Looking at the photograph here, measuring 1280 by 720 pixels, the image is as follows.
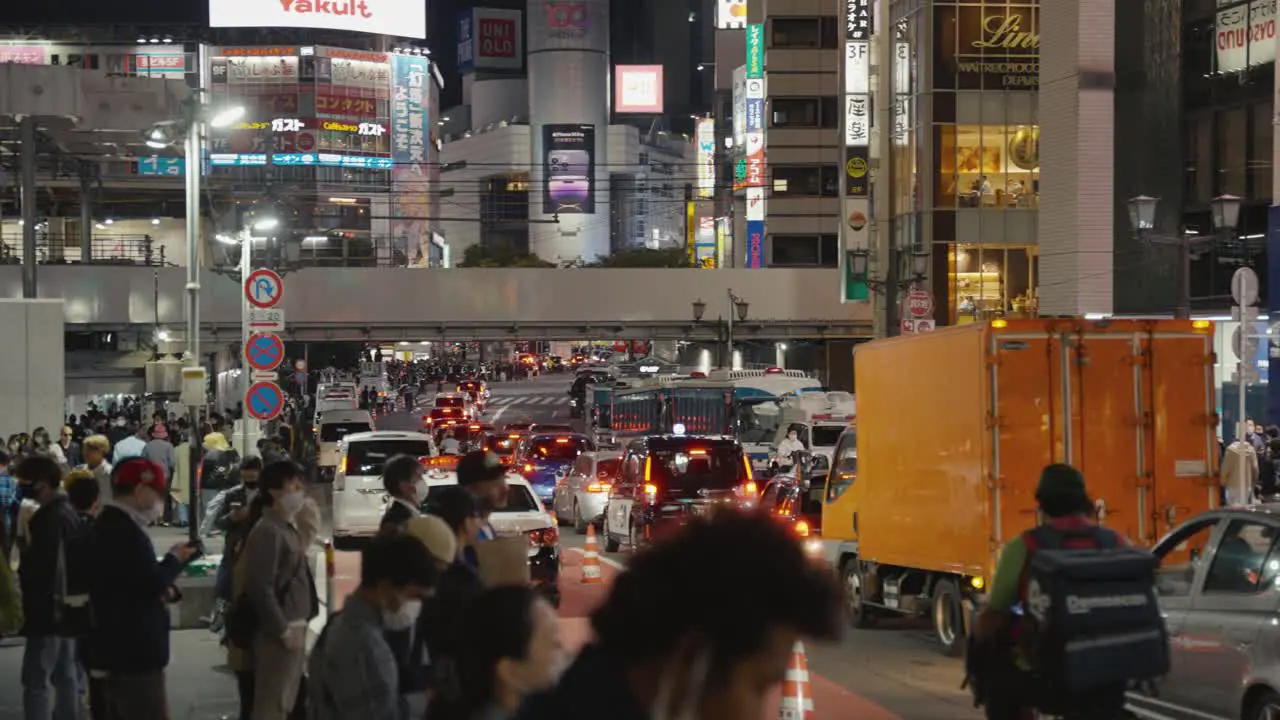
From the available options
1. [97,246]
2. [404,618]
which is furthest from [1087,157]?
[97,246]

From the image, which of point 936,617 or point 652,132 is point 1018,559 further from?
point 652,132

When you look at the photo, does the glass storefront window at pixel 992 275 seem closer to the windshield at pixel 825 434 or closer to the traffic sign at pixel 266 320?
the windshield at pixel 825 434

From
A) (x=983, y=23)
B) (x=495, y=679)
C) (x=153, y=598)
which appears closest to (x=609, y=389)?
(x=983, y=23)

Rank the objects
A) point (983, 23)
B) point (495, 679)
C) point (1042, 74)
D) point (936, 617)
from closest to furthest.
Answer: point (495, 679), point (936, 617), point (1042, 74), point (983, 23)

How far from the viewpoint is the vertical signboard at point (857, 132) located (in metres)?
54.7

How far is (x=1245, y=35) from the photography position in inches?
1400

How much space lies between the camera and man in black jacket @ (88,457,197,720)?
8.05m

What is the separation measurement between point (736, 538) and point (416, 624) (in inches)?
155

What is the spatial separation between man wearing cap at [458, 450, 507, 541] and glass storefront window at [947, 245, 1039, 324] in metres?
44.3

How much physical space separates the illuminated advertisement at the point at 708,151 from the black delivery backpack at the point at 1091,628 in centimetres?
11511

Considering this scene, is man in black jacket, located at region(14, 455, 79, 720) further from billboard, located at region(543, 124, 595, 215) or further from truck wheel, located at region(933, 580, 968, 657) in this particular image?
billboard, located at region(543, 124, 595, 215)

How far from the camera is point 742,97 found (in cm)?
8744

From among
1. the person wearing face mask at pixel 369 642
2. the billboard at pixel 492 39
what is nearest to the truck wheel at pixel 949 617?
Result: the person wearing face mask at pixel 369 642

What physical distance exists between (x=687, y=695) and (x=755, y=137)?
79063 mm
